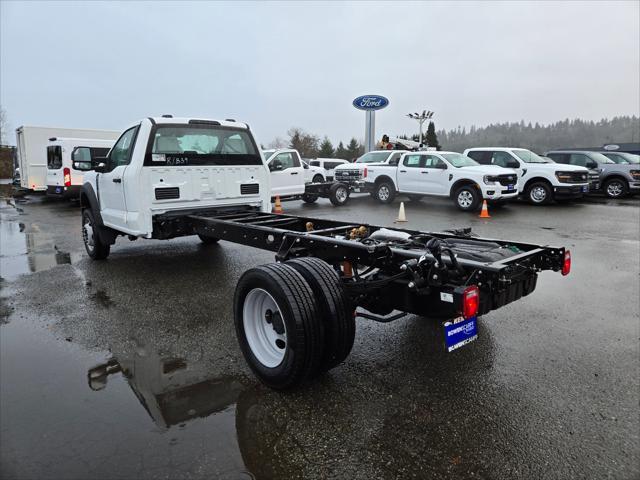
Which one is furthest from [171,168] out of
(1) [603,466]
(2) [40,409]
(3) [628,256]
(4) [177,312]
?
(3) [628,256]

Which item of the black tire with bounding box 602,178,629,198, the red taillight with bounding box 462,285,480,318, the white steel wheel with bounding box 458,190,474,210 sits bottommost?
the red taillight with bounding box 462,285,480,318

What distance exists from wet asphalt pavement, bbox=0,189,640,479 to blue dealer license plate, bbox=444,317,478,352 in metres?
0.54

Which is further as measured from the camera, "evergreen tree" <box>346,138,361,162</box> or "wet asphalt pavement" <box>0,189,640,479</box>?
"evergreen tree" <box>346,138,361,162</box>

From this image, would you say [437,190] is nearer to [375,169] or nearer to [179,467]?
[375,169]

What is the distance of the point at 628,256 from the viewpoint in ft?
27.2

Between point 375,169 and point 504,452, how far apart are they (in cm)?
1505

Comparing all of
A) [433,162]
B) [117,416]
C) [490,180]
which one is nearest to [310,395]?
[117,416]

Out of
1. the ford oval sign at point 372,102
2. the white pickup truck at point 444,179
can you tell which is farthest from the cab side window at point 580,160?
the ford oval sign at point 372,102

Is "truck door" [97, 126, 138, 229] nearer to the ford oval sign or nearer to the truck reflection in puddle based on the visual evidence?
the truck reflection in puddle

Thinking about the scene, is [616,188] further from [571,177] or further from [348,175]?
[348,175]

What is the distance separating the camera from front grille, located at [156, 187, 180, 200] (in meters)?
6.16

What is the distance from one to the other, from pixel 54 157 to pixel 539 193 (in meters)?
17.4

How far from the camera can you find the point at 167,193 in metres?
6.23

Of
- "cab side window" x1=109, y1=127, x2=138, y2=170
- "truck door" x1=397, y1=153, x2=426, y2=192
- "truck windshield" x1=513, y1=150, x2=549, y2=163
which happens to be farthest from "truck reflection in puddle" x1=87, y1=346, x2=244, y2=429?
"truck windshield" x1=513, y1=150, x2=549, y2=163
